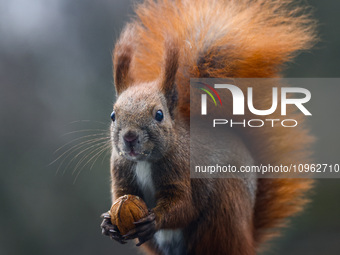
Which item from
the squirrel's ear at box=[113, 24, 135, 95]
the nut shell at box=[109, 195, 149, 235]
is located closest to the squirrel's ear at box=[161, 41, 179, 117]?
the squirrel's ear at box=[113, 24, 135, 95]

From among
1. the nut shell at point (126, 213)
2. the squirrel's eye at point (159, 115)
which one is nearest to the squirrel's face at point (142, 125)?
the squirrel's eye at point (159, 115)

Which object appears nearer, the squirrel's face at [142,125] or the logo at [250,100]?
the squirrel's face at [142,125]

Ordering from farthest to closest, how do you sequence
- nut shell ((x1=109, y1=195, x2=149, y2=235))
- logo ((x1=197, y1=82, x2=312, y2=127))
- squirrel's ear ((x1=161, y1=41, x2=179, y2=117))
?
logo ((x1=197, y1=82, x2=312, y2=127)) → squirrel's ear ((x1=161, y1=41, x2=179, y2=117)) → nut shell ((x1=109, y1=195, x2=149, y2=235))

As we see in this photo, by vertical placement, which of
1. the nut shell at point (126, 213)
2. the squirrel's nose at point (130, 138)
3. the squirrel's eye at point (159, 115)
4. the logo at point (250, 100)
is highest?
the logo at point (250, 100)

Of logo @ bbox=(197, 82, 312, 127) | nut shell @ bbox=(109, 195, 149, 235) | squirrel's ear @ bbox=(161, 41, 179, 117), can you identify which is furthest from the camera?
logo @ bbox=(197, 82, 312, 127)

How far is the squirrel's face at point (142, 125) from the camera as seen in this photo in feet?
3.49

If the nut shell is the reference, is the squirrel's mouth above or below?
above

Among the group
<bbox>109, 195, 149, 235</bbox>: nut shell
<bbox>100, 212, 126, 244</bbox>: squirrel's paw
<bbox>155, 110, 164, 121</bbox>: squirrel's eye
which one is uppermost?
<bbox>155, 110, 164, 121</bbox>: squirrel's eye

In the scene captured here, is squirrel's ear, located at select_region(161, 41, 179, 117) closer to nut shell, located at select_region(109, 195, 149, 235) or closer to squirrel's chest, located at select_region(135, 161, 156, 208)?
squirrel's chest, located at select_region(135, 161, 156, 208)

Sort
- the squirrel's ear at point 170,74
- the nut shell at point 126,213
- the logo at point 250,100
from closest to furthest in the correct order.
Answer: the nut shell at point 126,213 → the squirrel's ear at point 170,74 → the logo at point 250,100

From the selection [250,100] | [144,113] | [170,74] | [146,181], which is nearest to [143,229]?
[146,181]

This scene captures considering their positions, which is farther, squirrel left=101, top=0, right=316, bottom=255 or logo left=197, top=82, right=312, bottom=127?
logo left=197, top=82, right=312, bottom=127

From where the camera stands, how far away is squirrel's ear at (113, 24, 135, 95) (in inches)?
48.1

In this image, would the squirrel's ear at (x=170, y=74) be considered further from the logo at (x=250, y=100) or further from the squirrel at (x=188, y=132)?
the logo at (x=250, y=100)
